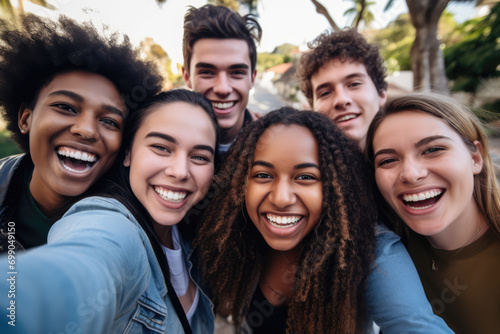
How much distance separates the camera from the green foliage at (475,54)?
8.94m

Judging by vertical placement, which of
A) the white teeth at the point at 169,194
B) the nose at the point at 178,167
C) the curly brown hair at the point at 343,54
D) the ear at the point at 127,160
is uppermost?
the curly brown hair at the point at 343,54

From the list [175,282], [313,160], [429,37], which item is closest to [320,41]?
[313,160]

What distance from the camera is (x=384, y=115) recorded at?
6.78 ft

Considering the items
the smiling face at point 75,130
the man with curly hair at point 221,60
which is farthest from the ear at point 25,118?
the man with curly hair at point 221,60

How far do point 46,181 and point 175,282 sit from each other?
116 centimetres

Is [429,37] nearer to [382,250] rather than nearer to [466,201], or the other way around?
[466,201]

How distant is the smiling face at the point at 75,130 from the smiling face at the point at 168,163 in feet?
0.69

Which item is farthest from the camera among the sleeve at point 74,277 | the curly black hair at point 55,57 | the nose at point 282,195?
the curly black hair at point 55,57

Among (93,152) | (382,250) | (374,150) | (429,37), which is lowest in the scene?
(382,250)

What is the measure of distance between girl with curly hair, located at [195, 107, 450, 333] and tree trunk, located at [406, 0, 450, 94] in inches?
221

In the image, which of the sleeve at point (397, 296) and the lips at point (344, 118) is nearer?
the sleeve at point (397, 296)

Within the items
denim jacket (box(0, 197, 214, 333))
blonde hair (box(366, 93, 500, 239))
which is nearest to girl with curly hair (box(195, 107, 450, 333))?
blonde hair (box(366, 93, 500, 239))

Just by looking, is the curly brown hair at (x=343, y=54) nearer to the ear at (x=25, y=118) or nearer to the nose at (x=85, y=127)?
the nose at (x=85, y=127)

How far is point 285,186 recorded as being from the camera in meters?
1.75
